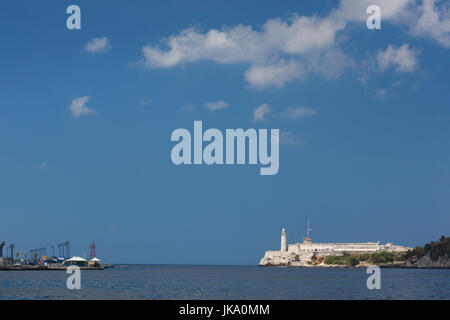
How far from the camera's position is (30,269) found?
199 meters
